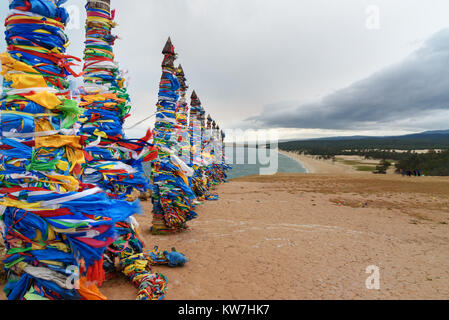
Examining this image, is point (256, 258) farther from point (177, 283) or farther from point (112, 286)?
point (112, 286)

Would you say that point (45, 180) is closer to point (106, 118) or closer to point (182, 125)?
point (106, 118)

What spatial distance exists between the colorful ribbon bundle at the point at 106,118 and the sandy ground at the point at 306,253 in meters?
1.78

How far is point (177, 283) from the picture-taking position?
4.27 metres

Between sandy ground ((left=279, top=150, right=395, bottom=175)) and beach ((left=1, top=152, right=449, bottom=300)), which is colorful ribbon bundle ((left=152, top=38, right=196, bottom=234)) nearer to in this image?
beach ((left=1, top=152, right=449, bottom=300))

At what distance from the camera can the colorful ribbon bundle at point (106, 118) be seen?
14.3ft

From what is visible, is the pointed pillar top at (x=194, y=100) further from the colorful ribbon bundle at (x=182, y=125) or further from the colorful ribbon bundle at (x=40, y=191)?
the colorful ribbon bundle at (x=40, y=191)

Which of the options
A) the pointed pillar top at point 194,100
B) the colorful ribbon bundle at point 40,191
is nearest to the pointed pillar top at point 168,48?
the colorful ribbon bundle at point 40,191

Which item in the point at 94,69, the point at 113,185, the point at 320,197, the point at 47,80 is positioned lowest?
the point at 320,197

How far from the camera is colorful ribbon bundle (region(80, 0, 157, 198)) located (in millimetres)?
4371

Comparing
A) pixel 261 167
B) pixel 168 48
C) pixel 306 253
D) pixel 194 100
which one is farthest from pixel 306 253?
pixel 261 167

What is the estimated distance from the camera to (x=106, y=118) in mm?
4523

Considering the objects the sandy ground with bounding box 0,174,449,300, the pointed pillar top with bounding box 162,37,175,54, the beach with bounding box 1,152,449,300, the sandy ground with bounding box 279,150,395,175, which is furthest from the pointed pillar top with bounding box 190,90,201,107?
the sandy ground with bounding box 279,150,395,175
